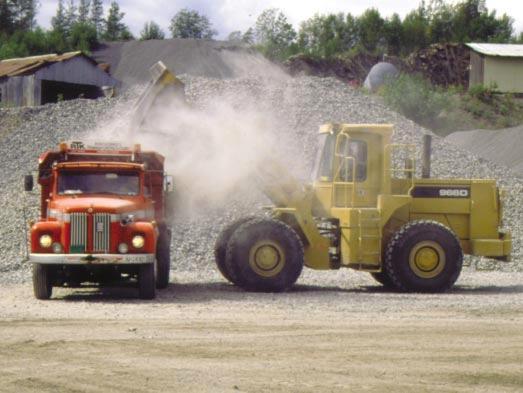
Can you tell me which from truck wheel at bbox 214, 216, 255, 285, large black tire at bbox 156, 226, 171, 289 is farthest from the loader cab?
large black tire at bbox 156, 226, 171, 289

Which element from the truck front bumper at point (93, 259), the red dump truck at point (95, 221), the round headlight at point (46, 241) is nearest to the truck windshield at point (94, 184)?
the red dump truck at point (95, 221)

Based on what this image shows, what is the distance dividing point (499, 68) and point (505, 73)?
1.81ft

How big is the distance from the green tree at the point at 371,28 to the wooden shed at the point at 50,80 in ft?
147

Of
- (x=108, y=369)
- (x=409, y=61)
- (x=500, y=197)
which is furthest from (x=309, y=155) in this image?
(x=409, y=61)

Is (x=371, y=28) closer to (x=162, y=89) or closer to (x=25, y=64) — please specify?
(x=25, y=64)

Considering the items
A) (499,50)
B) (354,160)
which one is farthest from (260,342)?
(499,50)

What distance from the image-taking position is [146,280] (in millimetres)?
19484

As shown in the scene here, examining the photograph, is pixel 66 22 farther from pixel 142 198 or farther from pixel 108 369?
pixel 108 369

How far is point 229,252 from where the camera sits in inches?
841

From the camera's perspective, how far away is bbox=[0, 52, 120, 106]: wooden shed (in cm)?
5759

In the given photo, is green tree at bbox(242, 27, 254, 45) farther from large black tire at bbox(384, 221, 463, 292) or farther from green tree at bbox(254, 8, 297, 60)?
large black tire at bbox(384, 221, 463, 292)

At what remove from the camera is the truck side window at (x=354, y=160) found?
2180 cm

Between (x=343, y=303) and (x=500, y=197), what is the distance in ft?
16.7

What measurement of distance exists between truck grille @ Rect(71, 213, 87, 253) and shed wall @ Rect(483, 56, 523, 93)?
210 feet
